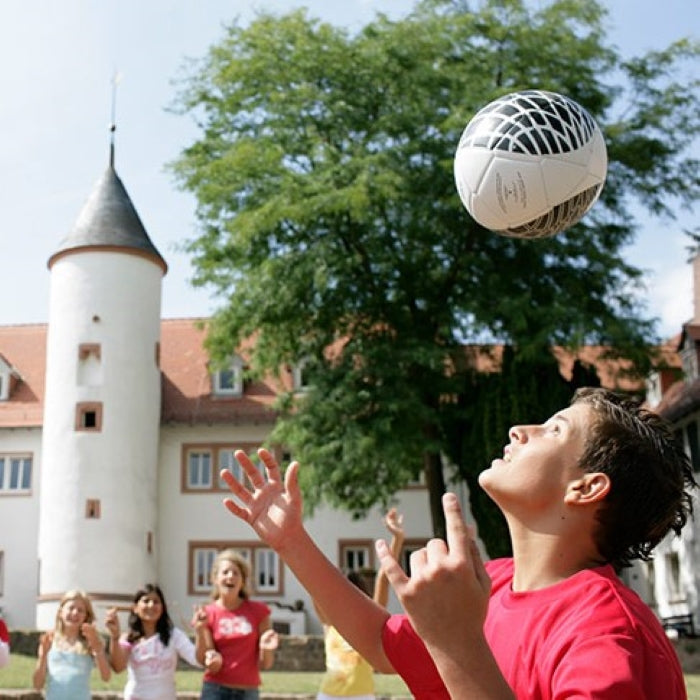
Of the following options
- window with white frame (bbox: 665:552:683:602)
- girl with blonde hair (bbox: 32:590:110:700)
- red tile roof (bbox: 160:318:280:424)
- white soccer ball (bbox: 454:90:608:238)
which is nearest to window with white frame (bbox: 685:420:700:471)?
window with white frame (bbox: 665:552:683:602)

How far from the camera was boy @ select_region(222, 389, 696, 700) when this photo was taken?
6.79 feet

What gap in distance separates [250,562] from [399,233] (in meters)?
14.5

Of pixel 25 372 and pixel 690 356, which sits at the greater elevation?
pixel 25 372

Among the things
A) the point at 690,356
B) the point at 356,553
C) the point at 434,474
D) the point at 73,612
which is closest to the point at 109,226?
the point at 356,553

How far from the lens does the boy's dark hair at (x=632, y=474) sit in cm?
272

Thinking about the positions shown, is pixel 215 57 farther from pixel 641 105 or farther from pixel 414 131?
pixel 641 105

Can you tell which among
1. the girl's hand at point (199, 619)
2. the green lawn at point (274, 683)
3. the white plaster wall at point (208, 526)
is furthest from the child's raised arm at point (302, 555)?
the white plaster wall at point (208, 526)

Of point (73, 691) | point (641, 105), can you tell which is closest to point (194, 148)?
point (641, 105)

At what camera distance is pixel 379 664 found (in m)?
3.11

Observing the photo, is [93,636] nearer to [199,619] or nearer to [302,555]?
[199,619]

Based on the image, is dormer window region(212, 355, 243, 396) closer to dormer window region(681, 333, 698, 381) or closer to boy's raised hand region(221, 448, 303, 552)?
dormer window region(681, 333, 698, 381)

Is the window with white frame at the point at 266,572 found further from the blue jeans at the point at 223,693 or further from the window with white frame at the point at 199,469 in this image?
the blue jeans at the point at 223,693

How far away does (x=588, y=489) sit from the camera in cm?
271

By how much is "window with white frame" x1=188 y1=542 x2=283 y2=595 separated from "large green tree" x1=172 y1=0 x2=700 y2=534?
404 inches
